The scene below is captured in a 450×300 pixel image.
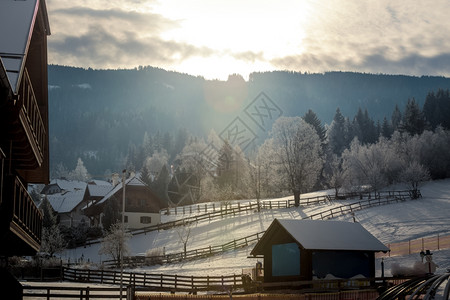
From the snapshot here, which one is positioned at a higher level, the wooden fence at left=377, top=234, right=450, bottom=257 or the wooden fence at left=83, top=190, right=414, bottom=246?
the wooden fence at left=83, top=190, right=414, bottom=246

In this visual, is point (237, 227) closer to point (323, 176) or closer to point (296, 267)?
point (296, 267)

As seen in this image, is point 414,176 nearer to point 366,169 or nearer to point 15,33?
point 366,169

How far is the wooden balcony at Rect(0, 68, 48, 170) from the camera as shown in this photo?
1338cm

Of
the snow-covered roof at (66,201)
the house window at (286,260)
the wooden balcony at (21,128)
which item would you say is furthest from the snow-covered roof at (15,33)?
the snow-covered roof at (66,201)

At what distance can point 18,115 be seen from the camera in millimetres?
13508

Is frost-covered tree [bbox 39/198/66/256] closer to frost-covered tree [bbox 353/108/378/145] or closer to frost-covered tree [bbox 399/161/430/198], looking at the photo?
frost-covered tree [bbox 399/161/430/198]

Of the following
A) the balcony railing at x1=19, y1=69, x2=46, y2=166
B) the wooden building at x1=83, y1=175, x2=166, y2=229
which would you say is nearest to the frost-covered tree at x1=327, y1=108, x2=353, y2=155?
the wooden building at x1=83, y1=175, x2=166, y2=229

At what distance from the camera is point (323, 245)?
32906 mm

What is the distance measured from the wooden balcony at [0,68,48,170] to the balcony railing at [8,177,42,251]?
101cm

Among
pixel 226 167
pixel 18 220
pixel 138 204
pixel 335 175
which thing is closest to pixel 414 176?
pixel 335 175

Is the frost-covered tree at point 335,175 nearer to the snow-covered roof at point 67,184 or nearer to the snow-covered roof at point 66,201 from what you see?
the snow-covered roof at point 66,201

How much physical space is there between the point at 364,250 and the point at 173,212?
56.6 m

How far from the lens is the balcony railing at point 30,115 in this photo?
1514 centimetres

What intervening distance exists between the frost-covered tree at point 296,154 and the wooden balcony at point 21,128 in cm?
6138
